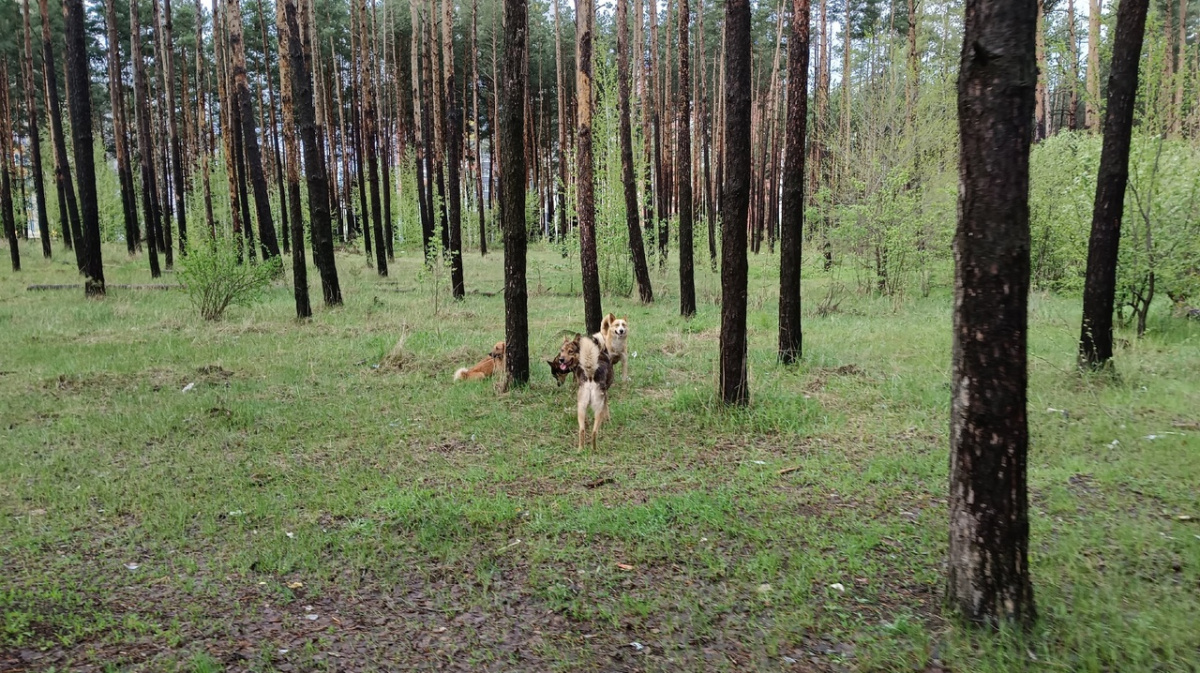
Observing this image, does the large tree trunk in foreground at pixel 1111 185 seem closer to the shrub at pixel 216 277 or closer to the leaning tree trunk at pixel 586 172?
the leaning tree trunk at pixel 586 172

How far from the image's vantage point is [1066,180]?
1309cm

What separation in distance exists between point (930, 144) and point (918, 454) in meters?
14.0

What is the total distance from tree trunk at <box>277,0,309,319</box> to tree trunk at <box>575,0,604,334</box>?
586 centimetres

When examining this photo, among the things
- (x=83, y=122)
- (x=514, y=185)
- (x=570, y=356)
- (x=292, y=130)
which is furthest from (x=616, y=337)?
(x=83, y=122)

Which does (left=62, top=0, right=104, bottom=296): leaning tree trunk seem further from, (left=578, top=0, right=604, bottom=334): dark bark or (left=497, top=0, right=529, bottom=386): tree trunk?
(left=497, top=0, right=529, bottom=386): tree trunk

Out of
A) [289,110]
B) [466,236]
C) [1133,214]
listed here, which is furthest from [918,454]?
[466,236]

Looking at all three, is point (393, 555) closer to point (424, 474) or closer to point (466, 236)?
point (424, 474)

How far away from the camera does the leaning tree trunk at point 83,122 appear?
47.5ft

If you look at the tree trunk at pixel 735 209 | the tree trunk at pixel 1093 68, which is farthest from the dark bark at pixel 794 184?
the tree trunk at pixel 1093 68

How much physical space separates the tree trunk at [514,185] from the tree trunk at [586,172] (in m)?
1.77

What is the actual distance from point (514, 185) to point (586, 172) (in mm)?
2279

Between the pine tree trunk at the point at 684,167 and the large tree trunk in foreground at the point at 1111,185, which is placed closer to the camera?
the large tree trunk in foreground at the point at 1111,185

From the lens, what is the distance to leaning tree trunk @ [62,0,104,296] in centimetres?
1448

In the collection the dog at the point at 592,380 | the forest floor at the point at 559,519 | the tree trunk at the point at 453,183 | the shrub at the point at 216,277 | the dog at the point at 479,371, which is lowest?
the forest floor at the point at 559,519
